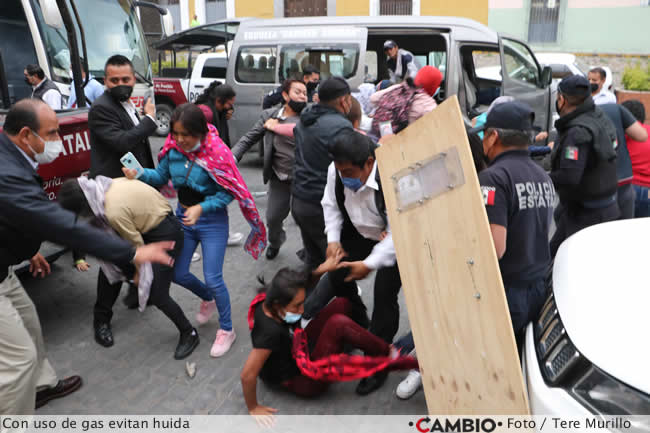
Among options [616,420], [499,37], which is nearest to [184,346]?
[616,420]

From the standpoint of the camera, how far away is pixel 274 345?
8.82ft

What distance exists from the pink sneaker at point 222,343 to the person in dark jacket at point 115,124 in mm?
1365

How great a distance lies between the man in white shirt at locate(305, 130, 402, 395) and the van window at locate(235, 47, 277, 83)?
5.60m

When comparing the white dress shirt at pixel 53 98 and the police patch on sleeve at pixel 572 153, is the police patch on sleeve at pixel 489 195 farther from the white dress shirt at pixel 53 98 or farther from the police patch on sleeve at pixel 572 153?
the white dress shirt at pixel 53 98

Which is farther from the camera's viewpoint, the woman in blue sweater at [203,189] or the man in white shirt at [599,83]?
the man in white shirt at [599,83]

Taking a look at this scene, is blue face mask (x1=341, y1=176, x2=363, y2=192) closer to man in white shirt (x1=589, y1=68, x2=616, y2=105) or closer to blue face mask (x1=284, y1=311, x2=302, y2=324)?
blue face mask (x1=284, y1=311, x2=302, y2=324)

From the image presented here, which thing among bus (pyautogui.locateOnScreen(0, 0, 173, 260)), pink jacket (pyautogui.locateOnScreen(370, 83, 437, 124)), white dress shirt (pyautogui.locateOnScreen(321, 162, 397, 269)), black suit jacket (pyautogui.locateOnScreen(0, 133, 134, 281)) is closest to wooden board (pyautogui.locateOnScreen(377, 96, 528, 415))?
white dress shirt (pyautogui.locateOnScreen(321, 162, 397, 269))

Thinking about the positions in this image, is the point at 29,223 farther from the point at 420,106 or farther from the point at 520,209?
the point at 420,106

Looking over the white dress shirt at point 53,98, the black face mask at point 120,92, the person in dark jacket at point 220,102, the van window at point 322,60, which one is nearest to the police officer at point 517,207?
the black face mask at point 120,92

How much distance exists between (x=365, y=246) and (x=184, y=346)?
1.39m

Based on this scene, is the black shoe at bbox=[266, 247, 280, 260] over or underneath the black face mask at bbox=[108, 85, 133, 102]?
underneath

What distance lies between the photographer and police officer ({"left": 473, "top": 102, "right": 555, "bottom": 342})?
7.36ft

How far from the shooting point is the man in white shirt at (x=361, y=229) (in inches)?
110

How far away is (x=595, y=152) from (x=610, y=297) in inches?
69.7
